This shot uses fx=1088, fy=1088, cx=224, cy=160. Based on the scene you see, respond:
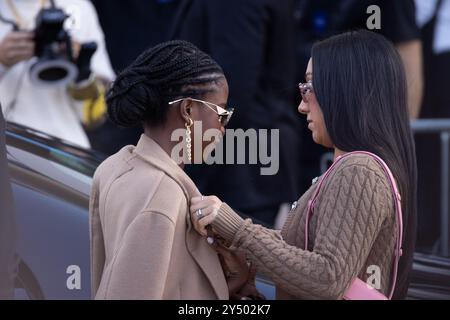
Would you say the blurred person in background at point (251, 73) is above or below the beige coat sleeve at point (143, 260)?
below

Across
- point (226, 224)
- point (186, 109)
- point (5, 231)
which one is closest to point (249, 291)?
point (226, 224)

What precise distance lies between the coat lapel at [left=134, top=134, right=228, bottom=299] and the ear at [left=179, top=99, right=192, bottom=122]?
101mm

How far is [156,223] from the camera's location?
2.52m

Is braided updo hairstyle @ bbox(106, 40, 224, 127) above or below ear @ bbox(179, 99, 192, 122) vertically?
above

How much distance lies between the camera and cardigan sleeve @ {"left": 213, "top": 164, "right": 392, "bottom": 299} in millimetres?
2602

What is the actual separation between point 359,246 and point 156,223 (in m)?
0.49

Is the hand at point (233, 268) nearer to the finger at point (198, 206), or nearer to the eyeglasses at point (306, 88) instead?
the finger at point (198, 206)

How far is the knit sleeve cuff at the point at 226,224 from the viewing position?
2.63 metres

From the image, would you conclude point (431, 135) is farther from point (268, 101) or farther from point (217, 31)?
point (217, 31)

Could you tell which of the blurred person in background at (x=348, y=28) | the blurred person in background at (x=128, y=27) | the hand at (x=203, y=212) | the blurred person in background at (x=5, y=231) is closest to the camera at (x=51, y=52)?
the blurred person in background at (x=128, y=27)

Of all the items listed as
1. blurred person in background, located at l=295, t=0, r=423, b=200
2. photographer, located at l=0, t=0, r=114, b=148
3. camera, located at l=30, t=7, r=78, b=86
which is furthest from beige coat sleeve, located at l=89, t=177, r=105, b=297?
blurred person in background, located at l=295, t=0, r=423, b=200

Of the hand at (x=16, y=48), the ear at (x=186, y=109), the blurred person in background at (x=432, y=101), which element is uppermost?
the ear at (x=186, y=109)

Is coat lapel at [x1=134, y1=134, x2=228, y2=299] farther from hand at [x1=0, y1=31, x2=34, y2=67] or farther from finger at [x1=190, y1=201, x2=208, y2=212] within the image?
hand at [x1=0, y1=31, x2=34, y2=67]
